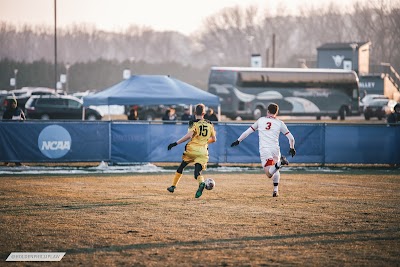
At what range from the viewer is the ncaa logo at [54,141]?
23328 millimetres

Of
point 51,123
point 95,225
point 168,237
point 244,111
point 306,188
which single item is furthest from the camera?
point 244,111

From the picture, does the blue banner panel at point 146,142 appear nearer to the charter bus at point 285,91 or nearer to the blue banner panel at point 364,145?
the blue banner panel at point 364,145

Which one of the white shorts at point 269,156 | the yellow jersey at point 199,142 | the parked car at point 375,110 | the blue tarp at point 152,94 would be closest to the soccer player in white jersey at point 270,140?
the white shorts at point 269,156

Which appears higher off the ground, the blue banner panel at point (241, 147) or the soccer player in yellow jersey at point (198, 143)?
the soccer player in yellow jersey at point (198, 143)

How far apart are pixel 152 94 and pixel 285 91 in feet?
91.7

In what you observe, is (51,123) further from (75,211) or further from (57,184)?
(75,211)

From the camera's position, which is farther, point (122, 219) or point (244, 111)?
point (244, 111)

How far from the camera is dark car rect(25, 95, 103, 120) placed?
46375 millimetres

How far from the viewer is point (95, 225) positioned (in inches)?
473

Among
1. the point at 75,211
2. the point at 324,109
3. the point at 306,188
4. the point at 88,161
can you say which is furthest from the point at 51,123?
the point at 324,109

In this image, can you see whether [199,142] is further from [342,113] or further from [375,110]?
[375,110]

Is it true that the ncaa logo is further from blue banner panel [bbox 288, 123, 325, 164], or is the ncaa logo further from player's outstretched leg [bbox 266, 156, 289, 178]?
player's outstretched leg [bbox 266, 156, 289, 178]

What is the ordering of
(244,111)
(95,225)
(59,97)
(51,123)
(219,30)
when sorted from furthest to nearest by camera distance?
(219,30), (244,111), (59,97), (51,123), (95,225)

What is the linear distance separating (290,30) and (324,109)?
11448 centimetres
